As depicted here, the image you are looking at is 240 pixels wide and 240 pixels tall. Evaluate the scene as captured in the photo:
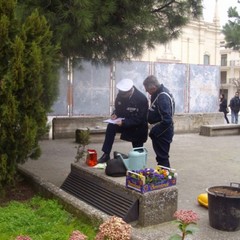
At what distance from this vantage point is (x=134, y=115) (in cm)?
602

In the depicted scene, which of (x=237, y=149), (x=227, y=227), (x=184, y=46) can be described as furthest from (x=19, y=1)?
(x=184, y=46)

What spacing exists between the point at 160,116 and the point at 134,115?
47cm

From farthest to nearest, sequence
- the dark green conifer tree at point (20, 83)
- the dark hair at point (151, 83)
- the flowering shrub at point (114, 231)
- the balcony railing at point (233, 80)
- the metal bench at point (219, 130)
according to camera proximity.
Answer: the balcony railing at point (233, 80), the metal bench at point (219, 130), the dark hair at point (151, 83), the dark green conifer tree at point (20, 83), the flowering shrub at point (114, 231)

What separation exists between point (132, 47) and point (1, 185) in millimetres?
3901

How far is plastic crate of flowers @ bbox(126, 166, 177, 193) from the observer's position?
172 inches

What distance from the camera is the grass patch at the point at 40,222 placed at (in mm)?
4109

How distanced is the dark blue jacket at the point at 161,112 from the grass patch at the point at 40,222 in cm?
174

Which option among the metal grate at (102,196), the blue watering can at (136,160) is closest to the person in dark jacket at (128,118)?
the metal grate at (102,196)

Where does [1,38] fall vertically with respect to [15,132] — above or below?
above

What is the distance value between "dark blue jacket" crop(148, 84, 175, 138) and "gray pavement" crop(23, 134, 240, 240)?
1001 millimetres

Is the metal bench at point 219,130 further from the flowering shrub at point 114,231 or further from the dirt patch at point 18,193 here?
the flowering shrub at point 114,231

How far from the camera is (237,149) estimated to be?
35.1ft

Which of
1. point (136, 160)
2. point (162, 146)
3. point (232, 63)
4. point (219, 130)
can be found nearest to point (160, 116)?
point (162, 146)

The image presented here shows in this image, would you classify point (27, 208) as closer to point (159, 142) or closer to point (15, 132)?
point (15, 132)
